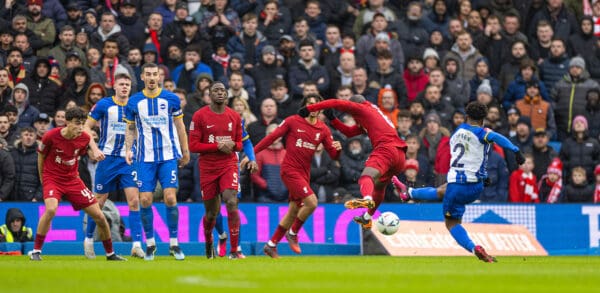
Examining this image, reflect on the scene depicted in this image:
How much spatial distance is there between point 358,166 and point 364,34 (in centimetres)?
471

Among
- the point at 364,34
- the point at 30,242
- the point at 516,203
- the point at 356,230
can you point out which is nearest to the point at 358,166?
the point at 356,230

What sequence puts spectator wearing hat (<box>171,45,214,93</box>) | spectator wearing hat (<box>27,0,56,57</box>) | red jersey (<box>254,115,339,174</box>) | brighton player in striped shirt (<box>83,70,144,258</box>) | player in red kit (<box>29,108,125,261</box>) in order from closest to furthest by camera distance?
player in red kit (<box>29,108,125,261</box>) → brighton player in striped shirt (<box>83,70,144,258</box>) → red jersey (<box>254,115,339,174</box>) → spectator wearing hat (<box>171,45,214,93</box>) → spectator wearing hat (<box>27,0,56,57</box>)

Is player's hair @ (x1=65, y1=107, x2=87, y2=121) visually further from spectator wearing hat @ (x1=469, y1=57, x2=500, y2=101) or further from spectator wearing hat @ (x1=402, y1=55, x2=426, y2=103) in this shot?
spectator wearing hat @ (x1=469, y1=57, x2=500, y2=101)

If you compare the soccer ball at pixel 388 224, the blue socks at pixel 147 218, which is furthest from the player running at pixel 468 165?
the blue socks at pixel 147 218

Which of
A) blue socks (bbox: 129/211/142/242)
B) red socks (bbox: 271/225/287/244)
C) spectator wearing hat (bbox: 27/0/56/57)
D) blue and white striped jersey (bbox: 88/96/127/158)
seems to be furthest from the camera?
spectator wearing hat (bbox: 27/0/56/57)

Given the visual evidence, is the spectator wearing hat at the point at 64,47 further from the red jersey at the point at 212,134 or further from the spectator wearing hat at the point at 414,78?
the red jersey at the point at 212,134

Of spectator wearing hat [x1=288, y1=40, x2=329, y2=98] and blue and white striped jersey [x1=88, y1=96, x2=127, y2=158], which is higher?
spectator wearing hat [x1=288, y1=40, x2=329, y2=98]

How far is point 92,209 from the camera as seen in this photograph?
54.1 feet

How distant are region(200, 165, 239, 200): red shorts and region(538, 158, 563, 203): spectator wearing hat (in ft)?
28.4

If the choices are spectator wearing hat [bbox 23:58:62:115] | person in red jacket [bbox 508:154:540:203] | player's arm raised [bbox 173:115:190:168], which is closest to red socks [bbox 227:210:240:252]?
player's arm raised [bbox 173:115:190:168]

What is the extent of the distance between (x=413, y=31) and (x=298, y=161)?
8.85 m

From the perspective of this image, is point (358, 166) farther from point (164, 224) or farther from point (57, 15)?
point (57, 15)

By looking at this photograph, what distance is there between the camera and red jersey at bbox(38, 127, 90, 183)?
646 inches

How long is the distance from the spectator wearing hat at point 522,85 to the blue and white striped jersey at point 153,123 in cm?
1092
